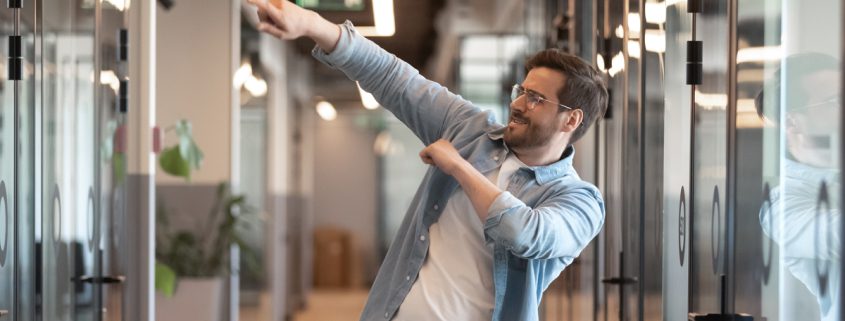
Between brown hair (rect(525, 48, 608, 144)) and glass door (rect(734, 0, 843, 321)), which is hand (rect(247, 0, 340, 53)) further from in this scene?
glass door (rect(734, 0, 843, 321))

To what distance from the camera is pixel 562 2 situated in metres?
5.71

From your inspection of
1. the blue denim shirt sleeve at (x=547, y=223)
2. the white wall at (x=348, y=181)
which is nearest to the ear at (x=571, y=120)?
the blue denim shirt sleeve at (x=547, y=223)

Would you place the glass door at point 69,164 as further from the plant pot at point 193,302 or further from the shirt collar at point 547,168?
the plant pot at point 193,302

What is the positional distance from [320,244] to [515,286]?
1582 centimetres

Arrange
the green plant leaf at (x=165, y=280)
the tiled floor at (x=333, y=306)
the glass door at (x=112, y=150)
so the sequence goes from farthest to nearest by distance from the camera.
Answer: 1. the tiled floor at (x=333, y=306)
2. the green plant leaf at (x=165, y=280)
3. the glass door at (x=112, y=150)

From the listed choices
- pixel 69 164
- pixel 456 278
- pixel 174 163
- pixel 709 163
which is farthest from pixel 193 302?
pixel 456 278

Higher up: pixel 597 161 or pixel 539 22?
pixel 539 22

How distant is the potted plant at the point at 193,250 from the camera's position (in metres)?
6.52

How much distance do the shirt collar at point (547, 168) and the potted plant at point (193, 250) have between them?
4396mm

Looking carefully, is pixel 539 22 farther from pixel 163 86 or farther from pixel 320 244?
pixel 320 244

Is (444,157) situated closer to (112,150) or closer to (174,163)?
(112,150)

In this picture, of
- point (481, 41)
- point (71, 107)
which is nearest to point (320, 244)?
point (481, 41)

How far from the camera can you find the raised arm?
2.06 m

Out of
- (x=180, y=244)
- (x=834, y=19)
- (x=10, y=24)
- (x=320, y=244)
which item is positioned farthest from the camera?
(x=320, y=244)
